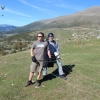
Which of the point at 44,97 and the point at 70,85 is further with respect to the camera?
the point at 70,85

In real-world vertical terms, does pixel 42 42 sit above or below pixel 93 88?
above

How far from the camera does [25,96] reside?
36.1 feet

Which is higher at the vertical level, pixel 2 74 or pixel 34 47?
pixel 34 47

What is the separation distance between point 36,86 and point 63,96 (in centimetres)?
187

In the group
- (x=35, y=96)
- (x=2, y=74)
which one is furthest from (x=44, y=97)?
(x=2, y=74)

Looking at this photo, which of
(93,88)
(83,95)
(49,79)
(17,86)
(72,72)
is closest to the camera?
(83,95)

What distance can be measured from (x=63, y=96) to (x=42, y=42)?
10.3ft

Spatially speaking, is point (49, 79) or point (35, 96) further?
point (49, 79)

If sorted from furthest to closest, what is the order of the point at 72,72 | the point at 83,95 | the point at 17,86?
the point at 72,72 → the point at 17,86 → the point at 83,95

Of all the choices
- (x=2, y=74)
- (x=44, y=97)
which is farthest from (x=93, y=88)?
(x=2, y=74)

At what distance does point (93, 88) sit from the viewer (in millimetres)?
11484

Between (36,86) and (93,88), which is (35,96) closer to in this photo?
(36,86)

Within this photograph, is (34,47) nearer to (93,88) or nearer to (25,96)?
(25,96)

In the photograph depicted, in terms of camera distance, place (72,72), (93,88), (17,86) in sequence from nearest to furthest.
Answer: (93,88) < (17,86) < (72,72)
